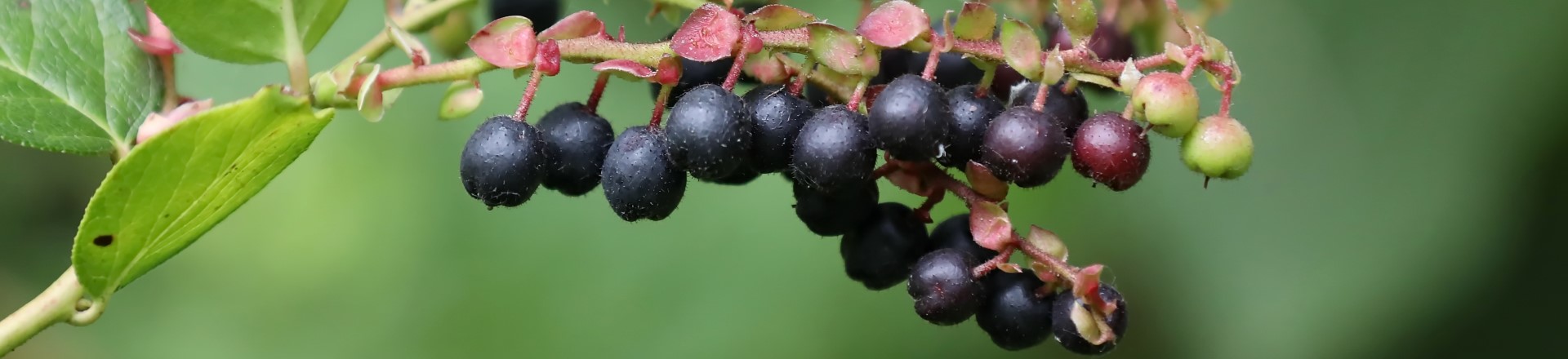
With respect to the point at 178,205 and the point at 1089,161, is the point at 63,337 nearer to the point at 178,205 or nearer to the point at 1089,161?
the point at 178,205

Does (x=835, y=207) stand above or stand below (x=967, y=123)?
below

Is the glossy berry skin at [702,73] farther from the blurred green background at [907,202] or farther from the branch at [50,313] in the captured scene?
the blurred green background at [907,202]

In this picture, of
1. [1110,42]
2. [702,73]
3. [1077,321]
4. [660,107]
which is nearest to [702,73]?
[702,73]

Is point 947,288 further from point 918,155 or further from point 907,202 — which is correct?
point 907,202

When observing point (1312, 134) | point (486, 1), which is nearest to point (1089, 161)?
point (486, 1)

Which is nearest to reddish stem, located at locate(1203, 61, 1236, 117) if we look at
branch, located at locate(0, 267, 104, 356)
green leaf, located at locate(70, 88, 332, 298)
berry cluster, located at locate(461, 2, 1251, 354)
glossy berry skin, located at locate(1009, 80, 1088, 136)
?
berry cluster, located at locate(461, 2, 1251, 354)
